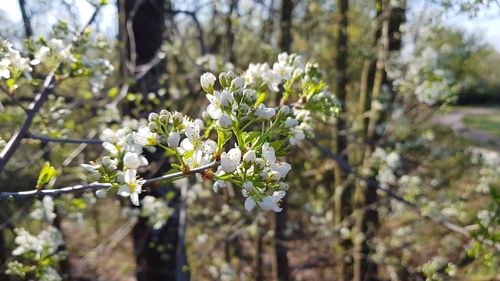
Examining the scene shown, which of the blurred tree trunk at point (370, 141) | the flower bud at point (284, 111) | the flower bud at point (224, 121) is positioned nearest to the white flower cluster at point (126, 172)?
the flower bud at point (224, 121)

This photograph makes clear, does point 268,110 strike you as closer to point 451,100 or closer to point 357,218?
point 451,100

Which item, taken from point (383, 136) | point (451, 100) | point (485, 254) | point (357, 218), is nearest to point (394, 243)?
point (357, 218)

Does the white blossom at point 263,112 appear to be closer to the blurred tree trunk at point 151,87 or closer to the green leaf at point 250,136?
the green leaf at point 250,136

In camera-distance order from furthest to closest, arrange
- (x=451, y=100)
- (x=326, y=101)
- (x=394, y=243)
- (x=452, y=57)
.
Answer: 1. (x=394, y=243)
2. (x=452, y=57)
3. (x=451, y=100)
4. (x=326, y=101)

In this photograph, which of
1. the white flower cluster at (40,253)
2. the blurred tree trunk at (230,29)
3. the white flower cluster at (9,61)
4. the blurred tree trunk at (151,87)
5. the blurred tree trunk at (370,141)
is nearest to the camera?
the white flower cluster at (9,61)

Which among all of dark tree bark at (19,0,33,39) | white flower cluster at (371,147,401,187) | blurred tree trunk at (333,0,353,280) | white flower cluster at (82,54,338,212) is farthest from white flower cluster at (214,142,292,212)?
blurred tree trunk at (333,0,353,280)

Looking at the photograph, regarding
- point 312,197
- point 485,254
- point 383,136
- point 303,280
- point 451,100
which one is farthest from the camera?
point 303,280
